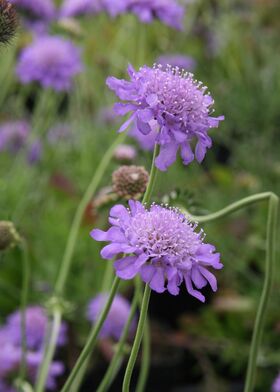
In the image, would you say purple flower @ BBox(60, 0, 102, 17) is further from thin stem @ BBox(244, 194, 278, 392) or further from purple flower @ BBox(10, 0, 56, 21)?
thin stem @ BBox(244, 194, 278, 392)

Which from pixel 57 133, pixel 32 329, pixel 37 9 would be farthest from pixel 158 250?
pixel 57 133

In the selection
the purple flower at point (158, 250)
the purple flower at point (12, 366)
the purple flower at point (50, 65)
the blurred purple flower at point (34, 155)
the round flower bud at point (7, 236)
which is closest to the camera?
the purple flower at point (158, 250)

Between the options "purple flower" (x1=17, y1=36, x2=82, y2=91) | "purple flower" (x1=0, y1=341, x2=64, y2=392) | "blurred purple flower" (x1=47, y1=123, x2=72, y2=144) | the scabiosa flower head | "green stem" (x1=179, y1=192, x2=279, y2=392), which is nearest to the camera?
"green stem" (x1=179, y1=192, x2=279, y2=392)

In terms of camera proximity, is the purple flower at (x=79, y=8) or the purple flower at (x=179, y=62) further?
the purple flower at (x=179, y=62)

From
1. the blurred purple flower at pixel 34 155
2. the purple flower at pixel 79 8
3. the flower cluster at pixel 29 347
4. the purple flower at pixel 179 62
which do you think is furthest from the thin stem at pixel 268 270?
the purple flower at pixel 179 62

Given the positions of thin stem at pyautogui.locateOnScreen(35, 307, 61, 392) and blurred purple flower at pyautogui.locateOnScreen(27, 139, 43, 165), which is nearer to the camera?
thin stem at pyautogui.locateOnScreen(35, 307, 61, 392)

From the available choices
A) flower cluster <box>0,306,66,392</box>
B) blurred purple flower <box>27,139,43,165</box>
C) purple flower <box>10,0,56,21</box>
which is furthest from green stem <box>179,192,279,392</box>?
blurred purple flower <box>27,139,43,165</box>

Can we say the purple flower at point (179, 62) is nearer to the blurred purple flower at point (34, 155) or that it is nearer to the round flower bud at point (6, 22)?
the blurred purple flower at point (34, 155)
